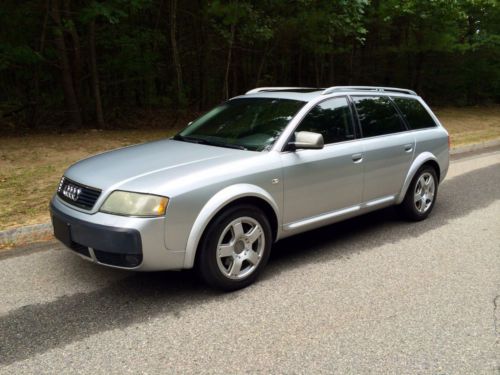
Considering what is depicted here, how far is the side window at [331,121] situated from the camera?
477 centimetres

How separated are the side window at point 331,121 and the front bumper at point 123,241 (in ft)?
5.60

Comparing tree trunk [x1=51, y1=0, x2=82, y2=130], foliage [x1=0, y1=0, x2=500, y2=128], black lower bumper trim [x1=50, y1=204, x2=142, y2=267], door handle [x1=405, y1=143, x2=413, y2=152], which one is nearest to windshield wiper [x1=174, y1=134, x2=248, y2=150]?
black lower bumper trim [x1=50, y1=204, x2=142, y2=267]

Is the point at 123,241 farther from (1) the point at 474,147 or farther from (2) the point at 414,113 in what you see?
(1) the point at 474,147

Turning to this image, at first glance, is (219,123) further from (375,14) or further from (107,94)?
(375,14)

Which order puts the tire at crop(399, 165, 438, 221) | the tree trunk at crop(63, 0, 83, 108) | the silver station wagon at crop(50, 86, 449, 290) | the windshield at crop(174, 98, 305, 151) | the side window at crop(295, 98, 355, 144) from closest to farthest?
the silver station wagon at crop(50, 86, 449, 290), the windshield at crop(174, 98, 305, 151), the side window at crop(295, 98, 355, 144), the tire at crop(399, 165, 438, 221), the tree trunk at crop(63, 0, 83, 108)

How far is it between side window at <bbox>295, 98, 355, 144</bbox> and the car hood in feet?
2.53

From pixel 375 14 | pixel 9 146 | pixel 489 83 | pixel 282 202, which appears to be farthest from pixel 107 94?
pixel 489 83

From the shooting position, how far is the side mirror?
171 inches

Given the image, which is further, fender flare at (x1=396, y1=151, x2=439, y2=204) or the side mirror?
fender flare at (x1=396, y1=151, x2=439, y2=204)

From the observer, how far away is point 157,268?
3707 millimetres

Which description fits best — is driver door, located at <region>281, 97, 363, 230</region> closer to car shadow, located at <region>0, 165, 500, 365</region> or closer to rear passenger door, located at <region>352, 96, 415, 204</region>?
rear passenger door, located at <region>352, 96, 415, 204</region>

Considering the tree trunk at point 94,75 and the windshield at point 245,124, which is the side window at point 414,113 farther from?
the tree trunk at point 94,75

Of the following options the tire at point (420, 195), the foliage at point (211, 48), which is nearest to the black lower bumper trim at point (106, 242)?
the tire at point (420, 195)

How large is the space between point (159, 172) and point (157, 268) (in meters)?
0.73
